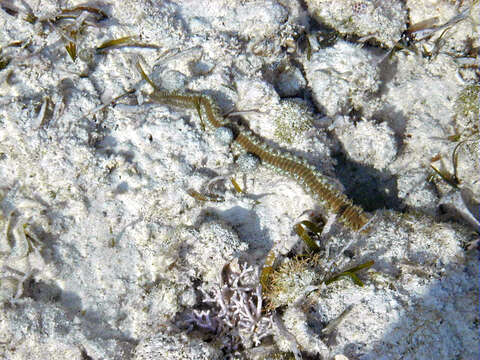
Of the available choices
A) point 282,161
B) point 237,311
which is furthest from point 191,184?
point 237,311

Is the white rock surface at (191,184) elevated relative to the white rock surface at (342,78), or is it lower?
lower

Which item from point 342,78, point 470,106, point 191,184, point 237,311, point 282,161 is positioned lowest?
point 237,311

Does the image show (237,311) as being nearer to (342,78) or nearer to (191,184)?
(191,184)

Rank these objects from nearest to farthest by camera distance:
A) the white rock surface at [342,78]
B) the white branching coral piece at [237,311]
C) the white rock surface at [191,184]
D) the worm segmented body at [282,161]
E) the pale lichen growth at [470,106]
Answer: the white rock surface at [191,184] → the white branching coral piece at [237,311] → the worm segmented body at [282,161] → the white rock surface at [342,78] → the pale lichen growth at [470,106]

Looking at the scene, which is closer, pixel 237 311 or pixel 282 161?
pixel 237 311

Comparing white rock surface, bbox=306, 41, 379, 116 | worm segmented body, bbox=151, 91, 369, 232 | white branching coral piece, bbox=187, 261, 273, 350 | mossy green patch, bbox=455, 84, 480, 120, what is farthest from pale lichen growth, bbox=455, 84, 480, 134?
white branching coral piece, bbox=187, 261, 273, 350

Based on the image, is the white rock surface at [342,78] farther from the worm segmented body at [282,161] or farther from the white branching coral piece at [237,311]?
the white branching coral piece at [237,311]

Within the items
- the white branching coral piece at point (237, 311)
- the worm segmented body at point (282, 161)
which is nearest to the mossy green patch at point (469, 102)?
the worm segmented body at point (282, 161)
